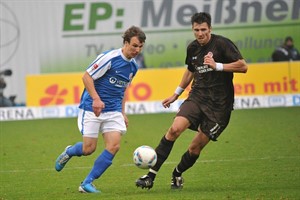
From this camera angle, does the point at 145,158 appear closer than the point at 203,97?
Yes

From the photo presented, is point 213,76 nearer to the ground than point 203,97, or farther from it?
farther from it

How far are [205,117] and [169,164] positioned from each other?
3515mm

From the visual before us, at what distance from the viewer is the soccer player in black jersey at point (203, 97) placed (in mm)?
11477

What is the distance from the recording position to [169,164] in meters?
15.1

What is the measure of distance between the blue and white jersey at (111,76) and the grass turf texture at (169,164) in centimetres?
115

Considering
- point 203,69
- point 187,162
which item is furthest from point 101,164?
point 203,69

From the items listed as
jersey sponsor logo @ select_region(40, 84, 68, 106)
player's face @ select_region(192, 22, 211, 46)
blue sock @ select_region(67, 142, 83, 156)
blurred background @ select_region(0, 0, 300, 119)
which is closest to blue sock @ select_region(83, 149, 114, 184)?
blue sock @ select_region(67, 142, 83, 156)

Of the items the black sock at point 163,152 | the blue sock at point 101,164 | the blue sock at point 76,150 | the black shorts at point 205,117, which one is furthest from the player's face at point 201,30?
the blue sock at point 76,150

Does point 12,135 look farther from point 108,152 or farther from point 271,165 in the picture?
point 108,152

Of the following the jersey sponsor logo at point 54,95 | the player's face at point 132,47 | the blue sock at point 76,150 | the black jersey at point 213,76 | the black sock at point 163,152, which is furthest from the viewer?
the jersey sponsor logo at point 54,95

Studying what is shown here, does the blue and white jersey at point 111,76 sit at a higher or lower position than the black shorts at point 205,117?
higher

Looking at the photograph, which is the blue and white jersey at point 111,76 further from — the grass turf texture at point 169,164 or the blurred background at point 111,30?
the blurred background at point 111,30

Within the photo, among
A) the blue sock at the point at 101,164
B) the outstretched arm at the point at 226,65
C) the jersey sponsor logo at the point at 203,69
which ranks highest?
the outstretched arm at the point at 226,65

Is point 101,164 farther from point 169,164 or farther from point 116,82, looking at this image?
point 169,164
